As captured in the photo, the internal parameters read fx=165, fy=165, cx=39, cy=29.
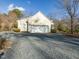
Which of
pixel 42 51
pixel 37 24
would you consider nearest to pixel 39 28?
pixel 37 24

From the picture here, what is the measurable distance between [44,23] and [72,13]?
51.3ft

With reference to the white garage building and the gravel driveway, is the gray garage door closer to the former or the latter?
→ the white garage building

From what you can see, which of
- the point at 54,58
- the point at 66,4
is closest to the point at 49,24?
the point at 66,4

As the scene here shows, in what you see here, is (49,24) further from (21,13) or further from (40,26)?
(21,13)

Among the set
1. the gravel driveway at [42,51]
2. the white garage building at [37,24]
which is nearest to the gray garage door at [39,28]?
the white garage building at [37,24]

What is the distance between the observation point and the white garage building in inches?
2021

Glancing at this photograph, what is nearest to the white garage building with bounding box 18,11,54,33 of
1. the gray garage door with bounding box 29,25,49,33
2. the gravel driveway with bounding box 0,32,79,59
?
the gray garage door with bounding box 29,25,49,33

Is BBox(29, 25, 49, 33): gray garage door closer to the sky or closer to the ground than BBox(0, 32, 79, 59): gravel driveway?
closer to the sky

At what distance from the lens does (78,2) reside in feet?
122

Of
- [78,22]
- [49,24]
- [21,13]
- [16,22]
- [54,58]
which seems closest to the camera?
[54,58]

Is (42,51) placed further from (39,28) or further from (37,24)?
(37,24)

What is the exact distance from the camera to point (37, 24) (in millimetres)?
52031

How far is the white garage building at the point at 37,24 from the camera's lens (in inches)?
2021

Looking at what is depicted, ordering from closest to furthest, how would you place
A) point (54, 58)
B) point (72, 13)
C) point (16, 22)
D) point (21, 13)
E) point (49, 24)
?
point (54, 58) → point (72, 13) → point (49, 24) → point (16, 22) → point (21, 13)
